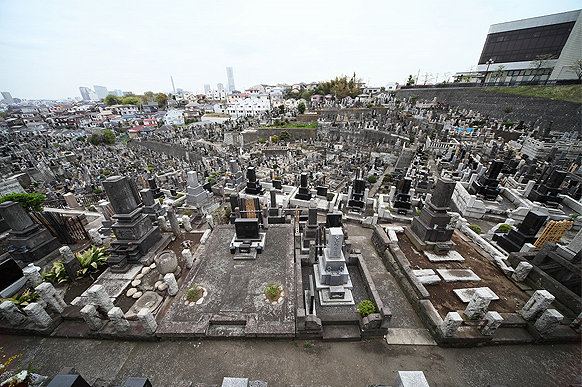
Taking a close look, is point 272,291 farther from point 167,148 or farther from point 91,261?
point 167,148

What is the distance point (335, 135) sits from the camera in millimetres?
46438

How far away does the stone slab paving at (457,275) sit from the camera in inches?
313

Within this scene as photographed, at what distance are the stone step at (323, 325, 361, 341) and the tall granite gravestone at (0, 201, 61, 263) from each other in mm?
12426

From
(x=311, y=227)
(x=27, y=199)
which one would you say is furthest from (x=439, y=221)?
(x=27, y=199)

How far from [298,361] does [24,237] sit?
12202 mm

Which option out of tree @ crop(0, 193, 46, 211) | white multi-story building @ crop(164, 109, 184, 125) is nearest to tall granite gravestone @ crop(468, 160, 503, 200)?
tree @ crop(0, 193, 46, 211)

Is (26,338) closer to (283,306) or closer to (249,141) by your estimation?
(283,306)

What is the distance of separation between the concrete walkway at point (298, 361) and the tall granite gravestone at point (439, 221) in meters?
3.86

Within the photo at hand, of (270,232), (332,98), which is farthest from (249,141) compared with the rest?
(270,232)

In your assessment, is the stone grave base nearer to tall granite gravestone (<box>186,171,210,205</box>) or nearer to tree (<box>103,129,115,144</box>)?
tall granite gravestone (<box>186,171,210,205</box>)

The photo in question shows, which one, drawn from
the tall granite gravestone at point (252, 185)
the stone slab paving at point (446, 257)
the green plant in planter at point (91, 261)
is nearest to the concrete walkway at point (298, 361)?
the green plant in planter at point (91, 261)

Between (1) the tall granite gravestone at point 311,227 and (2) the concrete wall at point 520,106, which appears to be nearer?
(1) the tall granite gravestone at point 311,227

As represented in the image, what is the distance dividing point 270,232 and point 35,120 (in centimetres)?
10566

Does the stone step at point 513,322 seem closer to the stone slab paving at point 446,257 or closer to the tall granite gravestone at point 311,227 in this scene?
the stone slab paving at point 446,257
